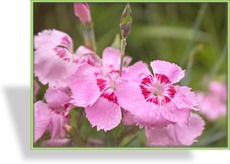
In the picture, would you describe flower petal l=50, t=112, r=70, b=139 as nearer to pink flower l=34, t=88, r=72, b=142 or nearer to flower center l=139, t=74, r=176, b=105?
pink flower l=34, t=88, r=72, b=142

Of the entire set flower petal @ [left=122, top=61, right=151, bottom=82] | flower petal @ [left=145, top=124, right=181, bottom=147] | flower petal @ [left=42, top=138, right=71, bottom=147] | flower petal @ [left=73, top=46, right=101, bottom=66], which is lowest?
flower petal @ [left=42, top=138, right=71, bottom=147]

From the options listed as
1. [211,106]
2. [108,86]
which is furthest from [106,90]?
[211,106]

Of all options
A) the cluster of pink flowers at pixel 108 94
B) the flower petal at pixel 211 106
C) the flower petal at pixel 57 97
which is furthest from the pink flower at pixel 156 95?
the flower petal at pixel 211 106

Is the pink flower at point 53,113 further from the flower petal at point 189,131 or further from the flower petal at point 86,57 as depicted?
the flower petal at point 189,131

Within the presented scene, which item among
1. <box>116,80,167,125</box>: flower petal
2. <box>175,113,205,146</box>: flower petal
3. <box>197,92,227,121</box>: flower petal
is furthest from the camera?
<box>197,92,227,121</box>: flower petal

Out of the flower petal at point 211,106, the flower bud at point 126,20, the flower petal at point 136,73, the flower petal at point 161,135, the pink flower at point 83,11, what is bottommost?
the flower petal at point 161,135

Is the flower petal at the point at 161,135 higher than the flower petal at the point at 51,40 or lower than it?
lower

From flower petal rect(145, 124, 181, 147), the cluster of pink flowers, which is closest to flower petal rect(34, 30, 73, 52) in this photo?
the cluster of pink flowers
